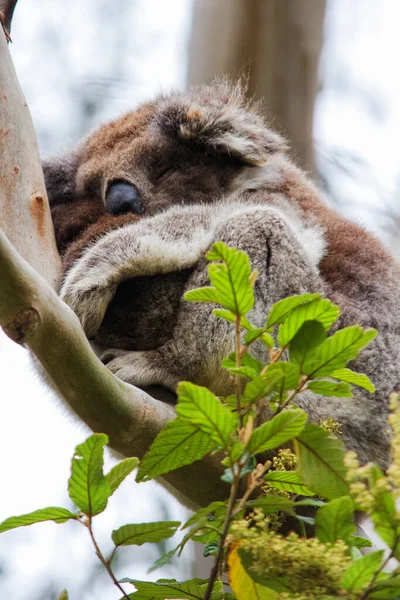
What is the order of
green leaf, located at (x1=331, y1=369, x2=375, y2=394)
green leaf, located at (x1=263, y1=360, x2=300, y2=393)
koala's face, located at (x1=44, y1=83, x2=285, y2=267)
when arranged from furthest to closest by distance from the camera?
koala's face, located at (x1=44, y1=83, x2=285, y2=267), green leaf, located at (x1=331, y1=369, x2=375, y2=394), green leaf, located at (x1=263, y1=360, x2=300, y2=393)

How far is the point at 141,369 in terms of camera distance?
2760 mm

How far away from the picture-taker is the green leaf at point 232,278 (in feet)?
4.73

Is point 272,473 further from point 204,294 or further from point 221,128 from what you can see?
point 221,128

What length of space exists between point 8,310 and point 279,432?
71cm

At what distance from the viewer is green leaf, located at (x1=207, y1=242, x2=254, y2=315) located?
4.73 feet

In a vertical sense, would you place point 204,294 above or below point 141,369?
above

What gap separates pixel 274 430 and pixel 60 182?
8.99 feet

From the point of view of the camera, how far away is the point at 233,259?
1.44m

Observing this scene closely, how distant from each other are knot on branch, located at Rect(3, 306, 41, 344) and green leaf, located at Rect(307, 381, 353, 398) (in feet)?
2.15

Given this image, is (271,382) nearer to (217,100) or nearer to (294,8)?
(217,100)

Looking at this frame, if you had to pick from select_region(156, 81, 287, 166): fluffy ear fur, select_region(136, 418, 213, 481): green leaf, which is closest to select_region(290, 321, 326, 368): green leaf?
select_region(136, 418, 213, 481): green leaf

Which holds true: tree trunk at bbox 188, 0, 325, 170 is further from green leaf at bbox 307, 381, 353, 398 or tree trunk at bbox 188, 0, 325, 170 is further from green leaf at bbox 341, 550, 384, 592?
green leaf at bbox 341, 550, 384, 592

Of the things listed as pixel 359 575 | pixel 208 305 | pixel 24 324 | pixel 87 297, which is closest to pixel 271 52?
pixel 208 305

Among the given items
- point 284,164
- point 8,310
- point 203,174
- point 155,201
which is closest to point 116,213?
point 155,201
